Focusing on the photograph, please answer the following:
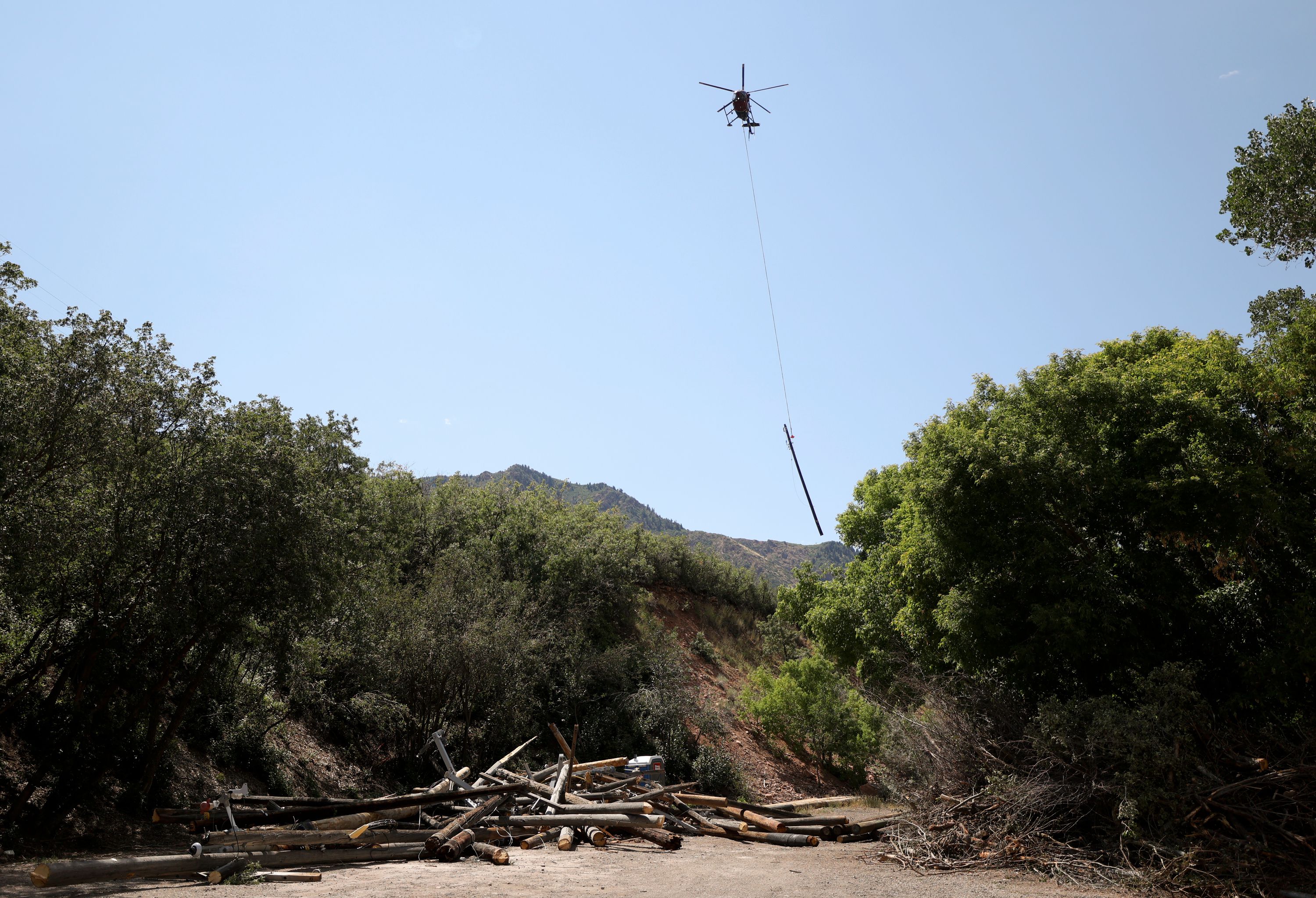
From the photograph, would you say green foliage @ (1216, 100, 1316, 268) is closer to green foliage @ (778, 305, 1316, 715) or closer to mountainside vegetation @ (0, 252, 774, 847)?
green foliage @ (778, 305, 1316, 715)

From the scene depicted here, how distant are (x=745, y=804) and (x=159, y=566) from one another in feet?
47.1

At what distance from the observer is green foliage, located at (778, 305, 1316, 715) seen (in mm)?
11312

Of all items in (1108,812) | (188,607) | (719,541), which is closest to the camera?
(1108,812)

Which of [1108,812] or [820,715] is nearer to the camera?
[1108,812]

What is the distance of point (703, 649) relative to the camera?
125 ft

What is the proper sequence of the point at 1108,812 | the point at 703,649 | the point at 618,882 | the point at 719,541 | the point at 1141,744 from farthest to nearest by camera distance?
the point at 719,541, the point at 703,649, the point at 1108,812, the point at 1141,744, the point at 618,882

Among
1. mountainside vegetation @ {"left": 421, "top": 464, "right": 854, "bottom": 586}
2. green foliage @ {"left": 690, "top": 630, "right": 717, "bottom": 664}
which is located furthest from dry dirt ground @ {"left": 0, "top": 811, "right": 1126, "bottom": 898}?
mountainside vegetation @ {"left": 421, "top": 464, "right": 854, "bottom": 586}

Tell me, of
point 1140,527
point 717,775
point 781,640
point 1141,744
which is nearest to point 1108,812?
point 1141,744

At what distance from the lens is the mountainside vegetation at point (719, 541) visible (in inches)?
4043

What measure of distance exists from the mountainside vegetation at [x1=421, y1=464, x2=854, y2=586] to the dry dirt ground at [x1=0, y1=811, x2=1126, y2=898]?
84.9m

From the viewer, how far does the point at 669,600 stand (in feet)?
135

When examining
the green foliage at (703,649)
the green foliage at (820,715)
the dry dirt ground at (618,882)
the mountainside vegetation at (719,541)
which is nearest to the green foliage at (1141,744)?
the dry dirt ground at (618,882)

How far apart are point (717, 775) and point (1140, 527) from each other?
56.4 ft

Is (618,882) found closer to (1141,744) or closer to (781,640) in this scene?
(1141,744)
